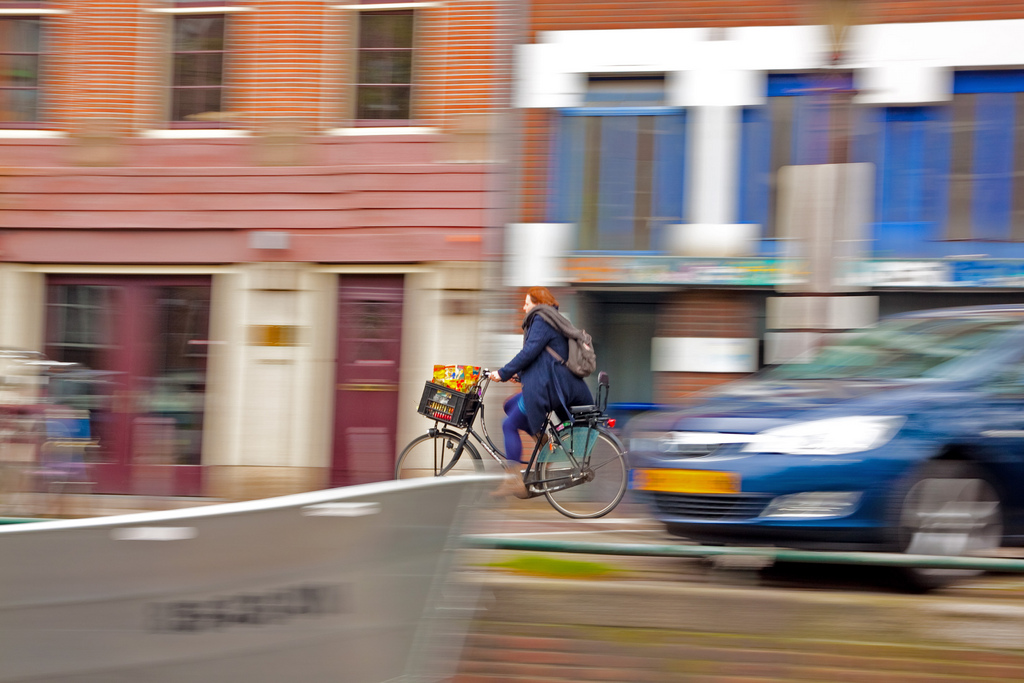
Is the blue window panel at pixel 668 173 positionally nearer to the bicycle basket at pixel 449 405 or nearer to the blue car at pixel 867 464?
the bicycle basket at pixel 449 405

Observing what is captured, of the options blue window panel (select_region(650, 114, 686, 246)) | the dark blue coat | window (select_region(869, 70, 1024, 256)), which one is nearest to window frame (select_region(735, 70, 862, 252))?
blue window panel (select_region(650, 114, 686, 246))

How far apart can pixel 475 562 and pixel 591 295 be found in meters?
7.74

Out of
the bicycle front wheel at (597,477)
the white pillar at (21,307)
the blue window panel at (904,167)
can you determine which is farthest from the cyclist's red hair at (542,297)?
the white pillar at (21,307)

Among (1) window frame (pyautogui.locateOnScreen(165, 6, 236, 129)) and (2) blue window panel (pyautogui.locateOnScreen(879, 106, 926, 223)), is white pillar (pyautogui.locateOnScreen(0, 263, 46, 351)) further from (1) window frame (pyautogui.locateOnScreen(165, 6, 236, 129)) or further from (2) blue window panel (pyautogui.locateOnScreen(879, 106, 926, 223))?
(2) blue window panel (pyautogui.locateOnScreen(879, 106, 926, 223))

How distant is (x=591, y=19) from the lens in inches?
457

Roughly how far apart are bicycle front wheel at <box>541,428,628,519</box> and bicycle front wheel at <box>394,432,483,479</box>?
71 centimetres

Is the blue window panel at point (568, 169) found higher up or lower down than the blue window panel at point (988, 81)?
lower down

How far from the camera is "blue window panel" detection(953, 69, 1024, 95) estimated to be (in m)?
11.0

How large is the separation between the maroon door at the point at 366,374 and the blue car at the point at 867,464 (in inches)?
241

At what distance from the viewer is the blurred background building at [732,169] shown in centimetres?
1098

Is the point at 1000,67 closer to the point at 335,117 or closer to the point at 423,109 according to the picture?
the point at 423,109

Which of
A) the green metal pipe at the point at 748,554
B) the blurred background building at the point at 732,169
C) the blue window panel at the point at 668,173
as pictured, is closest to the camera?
the green metal pipe at the point at 748,554

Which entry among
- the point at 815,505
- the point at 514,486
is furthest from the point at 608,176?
the point at 815,505

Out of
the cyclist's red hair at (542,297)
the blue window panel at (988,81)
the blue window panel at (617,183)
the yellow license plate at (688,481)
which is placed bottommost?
the yellow license plate at (688,481)
